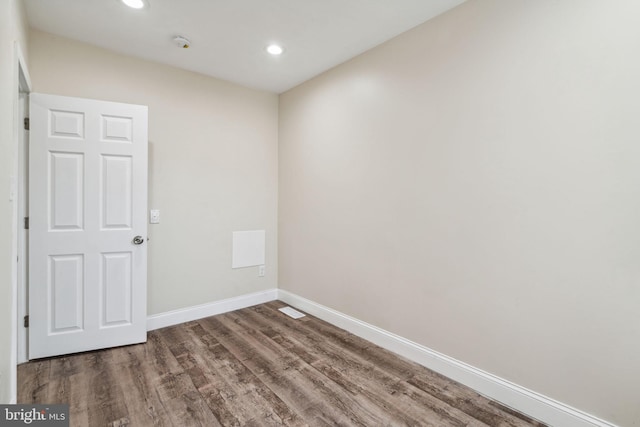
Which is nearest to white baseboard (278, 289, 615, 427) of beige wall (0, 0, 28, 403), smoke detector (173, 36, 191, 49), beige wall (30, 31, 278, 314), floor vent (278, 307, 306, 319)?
floor vent (278, 307, 306, 319)

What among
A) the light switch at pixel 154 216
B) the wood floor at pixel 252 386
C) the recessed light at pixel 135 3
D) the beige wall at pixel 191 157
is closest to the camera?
the wood floor at pixel 252 386

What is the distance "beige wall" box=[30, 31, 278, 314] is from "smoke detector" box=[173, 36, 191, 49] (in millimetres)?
532

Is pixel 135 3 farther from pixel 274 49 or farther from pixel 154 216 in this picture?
pixel 154 216

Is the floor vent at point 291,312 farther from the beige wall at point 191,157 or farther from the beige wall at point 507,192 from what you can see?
the beige wall at point 507,192

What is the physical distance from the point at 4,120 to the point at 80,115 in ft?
3.47

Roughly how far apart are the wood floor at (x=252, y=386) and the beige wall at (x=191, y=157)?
2.36 feet

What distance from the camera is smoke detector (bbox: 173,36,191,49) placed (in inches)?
99.5

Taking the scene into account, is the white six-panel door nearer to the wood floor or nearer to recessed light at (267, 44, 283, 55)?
the wood floor

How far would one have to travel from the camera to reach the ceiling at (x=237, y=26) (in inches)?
83.9

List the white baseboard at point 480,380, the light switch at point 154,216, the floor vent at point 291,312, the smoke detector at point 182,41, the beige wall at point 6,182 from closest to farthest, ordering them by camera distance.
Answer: the beige wall at point 6,182 → the white baseboard at point 480,380 → the smoke detector at point 182,41 → the light switch at point 154,216 → the floor vent at point 291,312

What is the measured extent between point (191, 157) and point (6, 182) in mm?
1781

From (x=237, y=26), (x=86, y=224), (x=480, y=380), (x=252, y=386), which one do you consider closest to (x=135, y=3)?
(x=237, y=26)

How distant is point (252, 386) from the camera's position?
2.09m

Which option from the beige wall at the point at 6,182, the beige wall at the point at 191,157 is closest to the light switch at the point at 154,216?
the beige wall at the point at 191,157
